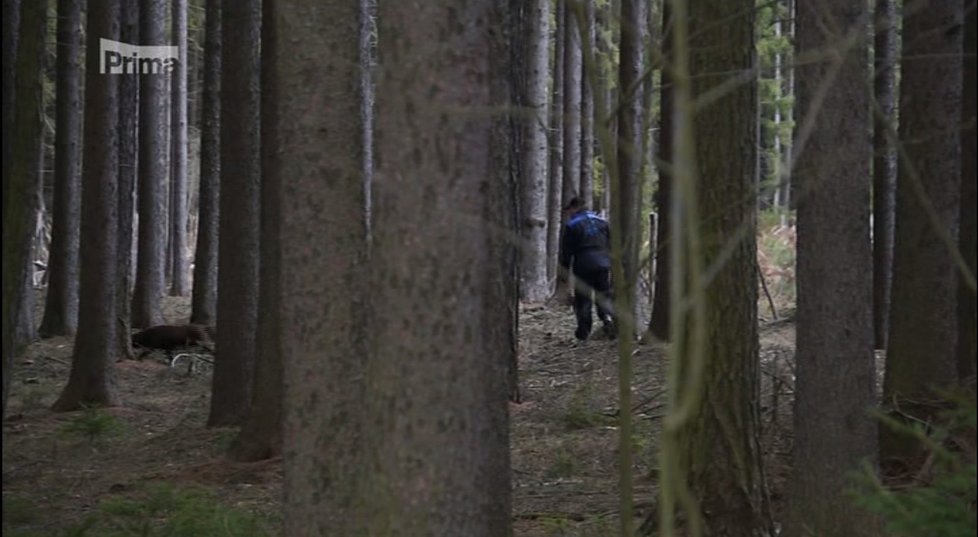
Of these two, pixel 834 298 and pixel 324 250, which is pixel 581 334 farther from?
pixel 324 250

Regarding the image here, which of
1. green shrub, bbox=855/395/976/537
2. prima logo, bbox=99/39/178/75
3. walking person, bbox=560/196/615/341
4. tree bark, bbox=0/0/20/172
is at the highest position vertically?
prima logo, bbox=99/39/178/75

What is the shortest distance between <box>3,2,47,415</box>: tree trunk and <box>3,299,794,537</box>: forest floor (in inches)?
81.5

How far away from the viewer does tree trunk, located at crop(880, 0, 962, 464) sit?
925 centimetres

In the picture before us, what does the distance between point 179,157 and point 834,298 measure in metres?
27.4

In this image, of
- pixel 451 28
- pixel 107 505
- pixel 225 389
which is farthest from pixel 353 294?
pixel 225 389

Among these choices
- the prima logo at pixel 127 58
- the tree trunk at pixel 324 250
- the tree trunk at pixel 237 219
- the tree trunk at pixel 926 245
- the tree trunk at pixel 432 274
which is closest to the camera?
the tree trunk at pixel 432 274

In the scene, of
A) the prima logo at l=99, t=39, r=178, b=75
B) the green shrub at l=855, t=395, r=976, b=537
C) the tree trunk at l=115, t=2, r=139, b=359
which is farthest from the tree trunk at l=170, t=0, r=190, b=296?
the green shrub at l=855, t=395, r=976, b=537

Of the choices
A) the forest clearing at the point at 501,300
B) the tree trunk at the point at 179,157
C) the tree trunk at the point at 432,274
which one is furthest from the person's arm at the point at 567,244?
the tree trunk at the point at 179,157

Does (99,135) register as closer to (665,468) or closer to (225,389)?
(225,389)

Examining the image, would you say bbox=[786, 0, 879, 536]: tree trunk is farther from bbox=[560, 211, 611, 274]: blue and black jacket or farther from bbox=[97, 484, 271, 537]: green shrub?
bbox=[560, 211, 611, 274]: blue and black jacket

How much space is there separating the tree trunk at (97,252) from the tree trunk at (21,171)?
7892 millimetres

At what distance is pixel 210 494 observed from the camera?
988 centimetres

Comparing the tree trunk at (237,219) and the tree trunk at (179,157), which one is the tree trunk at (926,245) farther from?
the tree trunk at (179,157)

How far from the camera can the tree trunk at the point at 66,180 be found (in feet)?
51.6
